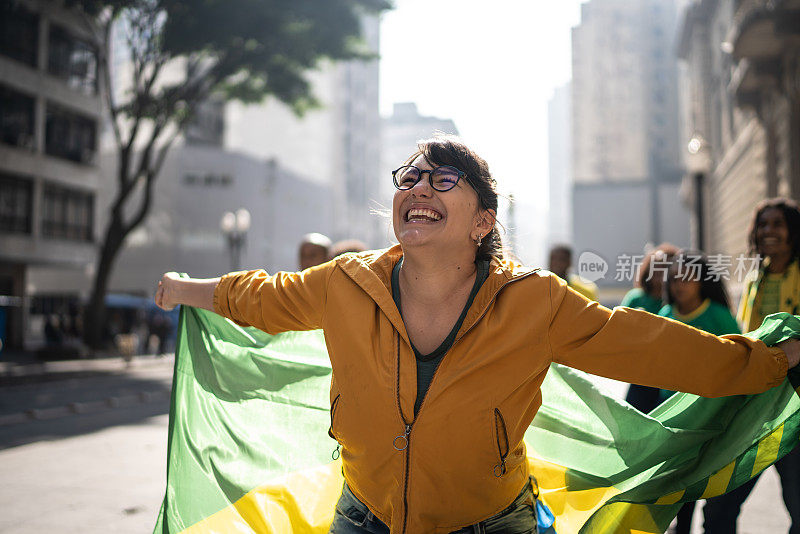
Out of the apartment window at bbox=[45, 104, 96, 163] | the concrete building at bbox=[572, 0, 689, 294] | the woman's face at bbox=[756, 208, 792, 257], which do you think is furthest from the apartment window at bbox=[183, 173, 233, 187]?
the woman's face at bbox=[756, 208, 792, 257]

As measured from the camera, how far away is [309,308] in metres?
2.65

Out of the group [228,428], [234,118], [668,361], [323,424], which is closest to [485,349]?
[668,361]

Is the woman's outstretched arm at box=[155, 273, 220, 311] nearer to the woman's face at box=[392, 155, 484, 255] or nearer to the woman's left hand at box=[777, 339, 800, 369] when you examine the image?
the woman's face at box=[392, 155, 484, 255]

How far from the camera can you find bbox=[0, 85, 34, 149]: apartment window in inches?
1028

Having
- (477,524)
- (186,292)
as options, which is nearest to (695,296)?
(477,524)

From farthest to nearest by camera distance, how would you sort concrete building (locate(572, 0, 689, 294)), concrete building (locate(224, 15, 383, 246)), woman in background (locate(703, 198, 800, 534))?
concrete building (locate(572, 0, 689, 294))
concrete building (locate(224, 15, 383, 246))
woman in background (locate(703, 198, 800, 534))

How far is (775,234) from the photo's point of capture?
14.7 feet

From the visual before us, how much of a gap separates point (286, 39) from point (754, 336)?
69.4ft

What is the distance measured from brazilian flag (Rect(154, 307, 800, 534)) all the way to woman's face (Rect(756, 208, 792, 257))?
180 cm

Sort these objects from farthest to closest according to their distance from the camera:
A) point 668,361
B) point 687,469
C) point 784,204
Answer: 1. point 784,204
2. point 687,469
3. point 668,361

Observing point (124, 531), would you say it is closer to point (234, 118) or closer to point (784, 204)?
point (784, 204)

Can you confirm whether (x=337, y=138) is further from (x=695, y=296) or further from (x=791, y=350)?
(x=791, y=350)

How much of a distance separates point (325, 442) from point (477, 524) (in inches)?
48.2

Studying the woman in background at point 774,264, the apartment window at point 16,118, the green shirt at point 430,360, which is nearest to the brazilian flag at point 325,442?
the green shirt at point 430,360
